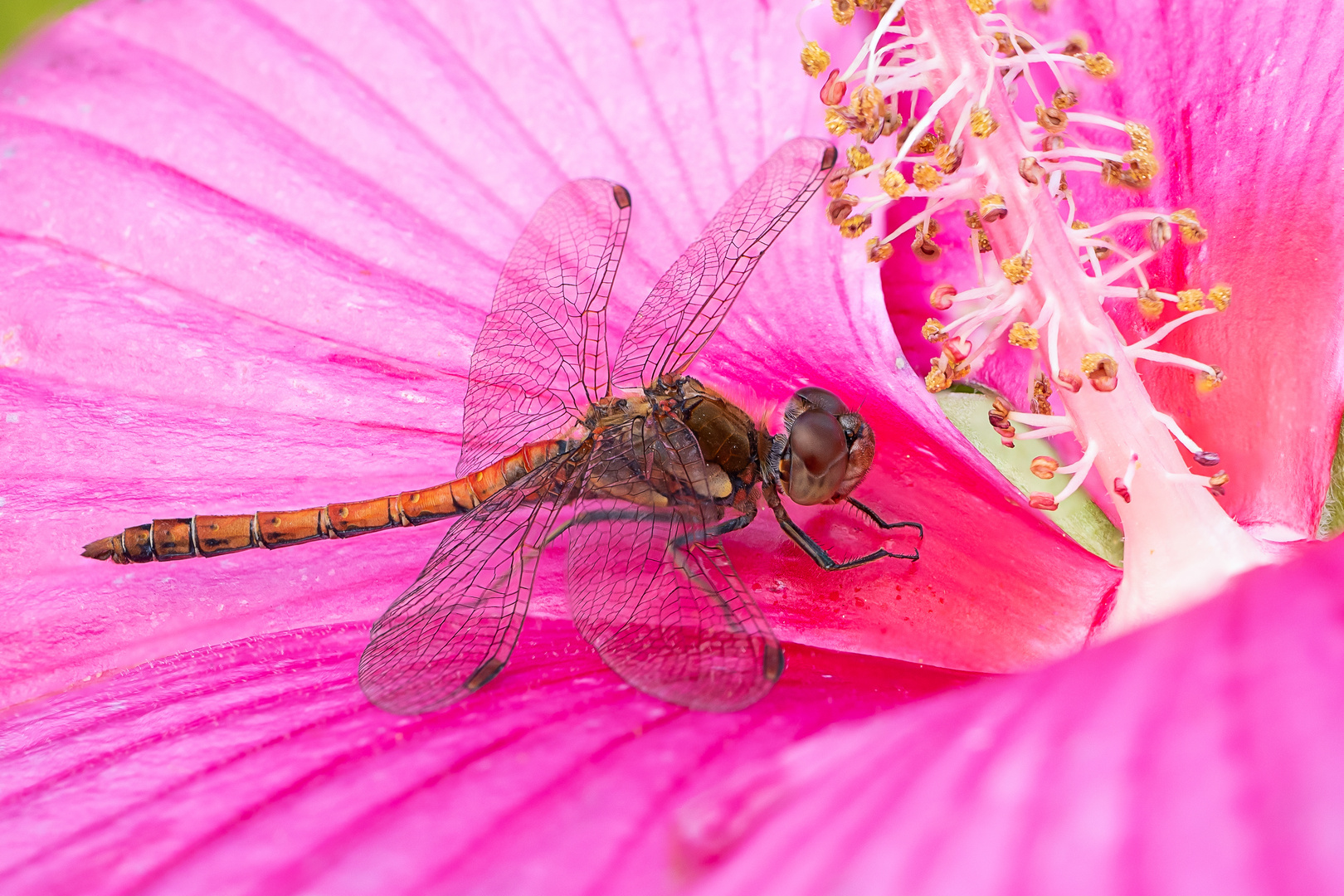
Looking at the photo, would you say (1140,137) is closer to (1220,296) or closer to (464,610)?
(1220,296)

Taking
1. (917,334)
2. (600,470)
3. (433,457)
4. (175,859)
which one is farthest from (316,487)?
(917,334)

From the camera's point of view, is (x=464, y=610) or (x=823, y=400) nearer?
(x=464, y=610)

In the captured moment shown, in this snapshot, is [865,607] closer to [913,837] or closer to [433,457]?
[433,457]

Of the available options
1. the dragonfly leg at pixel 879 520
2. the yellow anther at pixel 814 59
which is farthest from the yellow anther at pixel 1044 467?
the yellow anther at pixel 814 59

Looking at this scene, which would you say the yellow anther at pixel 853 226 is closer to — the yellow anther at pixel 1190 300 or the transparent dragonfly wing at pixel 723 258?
the transparent dragonfly wing at pixel 723 258

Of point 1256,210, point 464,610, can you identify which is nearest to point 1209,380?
point 1256,210
